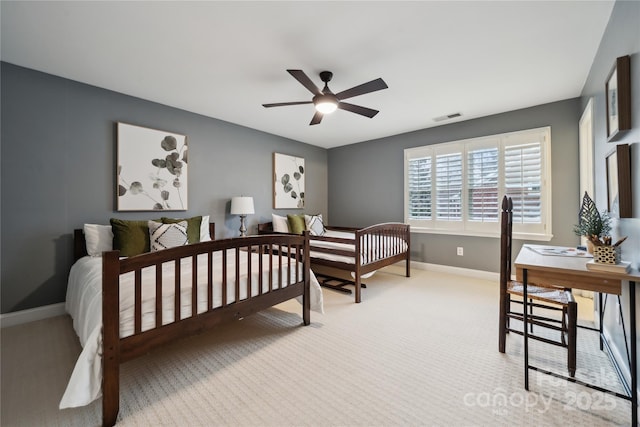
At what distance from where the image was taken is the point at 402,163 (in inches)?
186

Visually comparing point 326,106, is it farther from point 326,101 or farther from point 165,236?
point 165,236

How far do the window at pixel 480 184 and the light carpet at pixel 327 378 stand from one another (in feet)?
5.44

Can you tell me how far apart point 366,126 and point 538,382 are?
12.0ft

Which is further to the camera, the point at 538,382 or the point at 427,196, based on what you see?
the point at 427,196

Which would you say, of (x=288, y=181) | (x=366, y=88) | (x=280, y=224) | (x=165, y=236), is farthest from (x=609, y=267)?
(x=288, y=181)

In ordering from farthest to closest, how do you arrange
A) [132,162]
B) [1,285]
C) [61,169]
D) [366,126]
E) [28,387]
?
[366,126] < [132,162] < [61,169] < [1,285] < [28,387]

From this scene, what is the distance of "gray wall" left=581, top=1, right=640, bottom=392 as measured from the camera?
142 centimetres

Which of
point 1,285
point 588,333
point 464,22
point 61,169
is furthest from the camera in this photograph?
point 61,169

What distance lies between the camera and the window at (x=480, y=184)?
344 centimetres

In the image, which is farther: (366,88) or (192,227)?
(192,227)

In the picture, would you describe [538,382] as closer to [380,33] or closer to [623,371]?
[623,371]

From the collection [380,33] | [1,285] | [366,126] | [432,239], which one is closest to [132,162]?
[1,285]

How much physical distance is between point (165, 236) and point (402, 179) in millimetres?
3751

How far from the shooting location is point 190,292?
1.71 m
